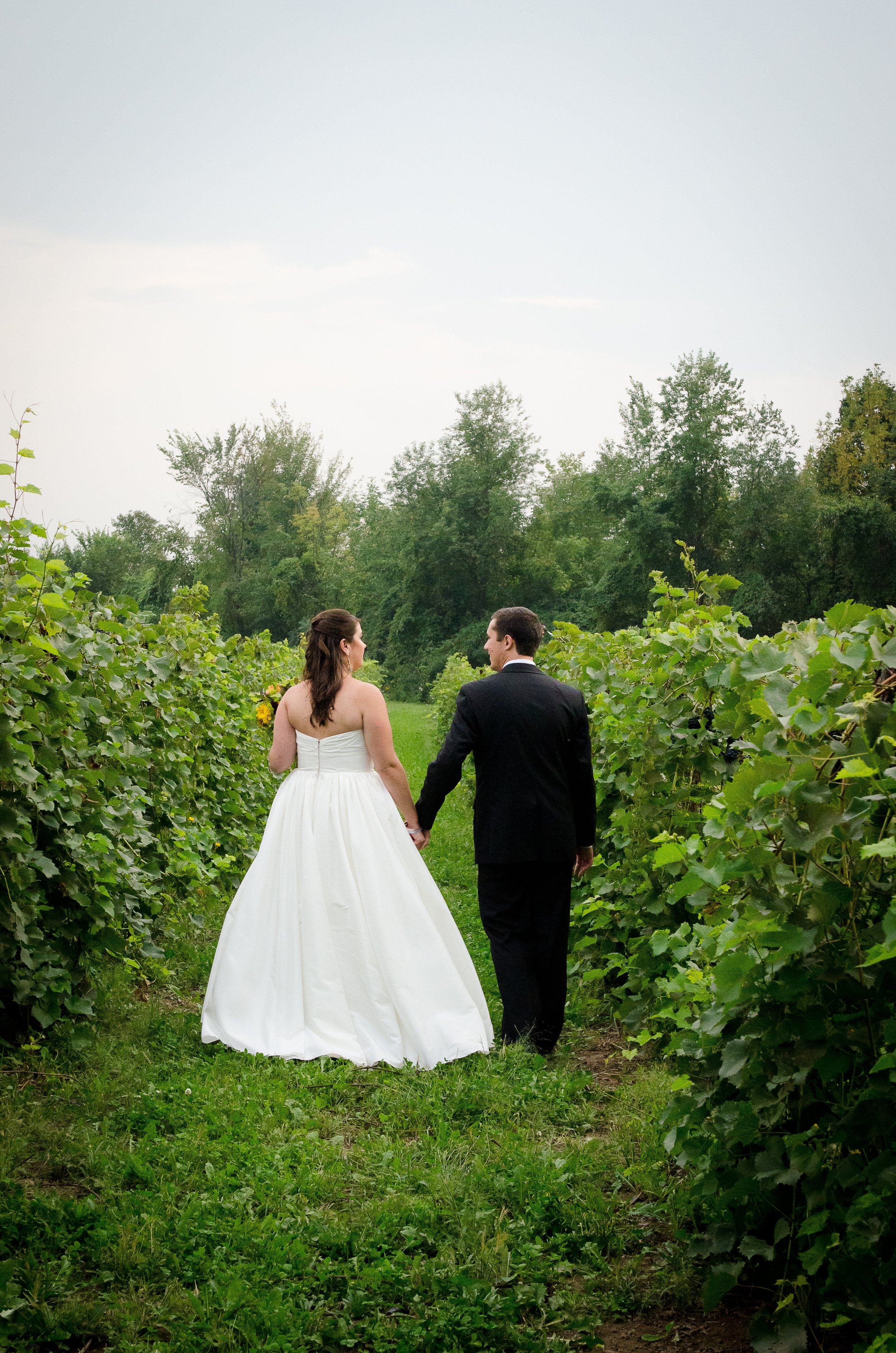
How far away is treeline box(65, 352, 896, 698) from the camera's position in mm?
48188

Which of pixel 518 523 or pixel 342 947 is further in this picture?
pixel 518 523

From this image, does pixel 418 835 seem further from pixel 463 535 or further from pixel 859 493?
pixel 463 535

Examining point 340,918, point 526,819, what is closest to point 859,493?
point 526,819

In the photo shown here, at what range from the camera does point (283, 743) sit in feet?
17.5

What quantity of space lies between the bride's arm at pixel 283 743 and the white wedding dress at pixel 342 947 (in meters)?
0.16

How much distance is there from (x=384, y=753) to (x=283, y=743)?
0.56 metres

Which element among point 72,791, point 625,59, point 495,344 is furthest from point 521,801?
point 495,344

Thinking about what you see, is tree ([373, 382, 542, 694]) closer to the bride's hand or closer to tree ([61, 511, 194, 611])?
tree ([61, 511, 194, 611])

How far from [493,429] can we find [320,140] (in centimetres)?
4066

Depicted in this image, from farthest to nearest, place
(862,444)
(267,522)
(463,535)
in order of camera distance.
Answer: (267,522), (463,535), (862,444)

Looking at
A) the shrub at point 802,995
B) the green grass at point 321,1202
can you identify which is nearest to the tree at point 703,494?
the green grass at point 321,1202

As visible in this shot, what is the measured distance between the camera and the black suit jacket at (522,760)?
4.77 meters

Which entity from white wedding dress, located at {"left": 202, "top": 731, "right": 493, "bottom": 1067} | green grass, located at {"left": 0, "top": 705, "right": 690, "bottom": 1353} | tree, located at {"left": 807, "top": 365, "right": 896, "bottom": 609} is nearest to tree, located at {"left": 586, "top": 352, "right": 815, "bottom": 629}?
tree, located at {"left": 807, "top": 365, "right": 896, "bottom": 609}

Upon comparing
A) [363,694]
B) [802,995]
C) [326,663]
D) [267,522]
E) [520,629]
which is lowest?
[802,995]
